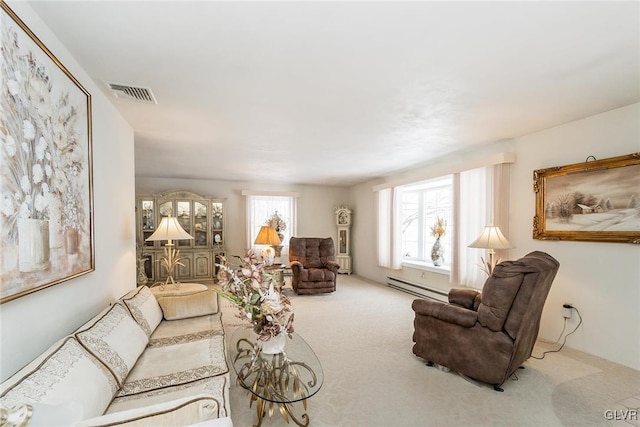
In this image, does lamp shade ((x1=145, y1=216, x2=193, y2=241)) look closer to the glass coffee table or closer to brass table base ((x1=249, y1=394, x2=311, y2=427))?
the glass coffee table

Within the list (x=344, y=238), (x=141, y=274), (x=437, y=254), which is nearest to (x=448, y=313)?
(x=437, y=254)

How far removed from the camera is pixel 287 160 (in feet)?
15.2

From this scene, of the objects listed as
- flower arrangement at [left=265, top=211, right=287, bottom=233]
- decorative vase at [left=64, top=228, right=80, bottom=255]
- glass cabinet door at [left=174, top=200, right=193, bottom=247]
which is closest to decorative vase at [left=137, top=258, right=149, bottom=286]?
glass cabinet door at [left=174, top=200, right=193, bottom=247]

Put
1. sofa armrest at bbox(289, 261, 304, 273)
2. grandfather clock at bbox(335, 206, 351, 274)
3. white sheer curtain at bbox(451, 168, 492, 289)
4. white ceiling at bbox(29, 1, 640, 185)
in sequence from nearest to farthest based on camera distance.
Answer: white ceiling at bbox(29, 1, 640, 185), white sheer curtain at bbox(451, 168, 492, 289), sofa armrest at bbox(289, 261, 304, 273), grandfather clock at bbox(335, 206, 351, 274)

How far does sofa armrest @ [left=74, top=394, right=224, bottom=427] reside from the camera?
1025 mm

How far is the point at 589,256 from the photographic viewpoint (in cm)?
284

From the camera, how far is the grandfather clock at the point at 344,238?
7.25 meters

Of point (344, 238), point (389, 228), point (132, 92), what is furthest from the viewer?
point (344, 238)

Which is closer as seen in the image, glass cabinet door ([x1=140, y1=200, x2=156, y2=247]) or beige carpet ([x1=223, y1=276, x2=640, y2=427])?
beige carpet ([x1=223, y1=276, x2=640, y2=427])

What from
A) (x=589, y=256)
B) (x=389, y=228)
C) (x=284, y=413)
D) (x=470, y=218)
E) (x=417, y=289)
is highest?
A: (x=470, y=218)

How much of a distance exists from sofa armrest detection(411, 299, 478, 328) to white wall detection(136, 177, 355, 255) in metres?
4.85

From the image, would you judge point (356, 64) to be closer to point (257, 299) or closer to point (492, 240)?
point (257, 299)

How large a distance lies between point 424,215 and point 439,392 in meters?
3.71

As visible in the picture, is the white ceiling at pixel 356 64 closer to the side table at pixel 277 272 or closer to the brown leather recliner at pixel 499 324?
the brown leather recliner at pixel 499 324
